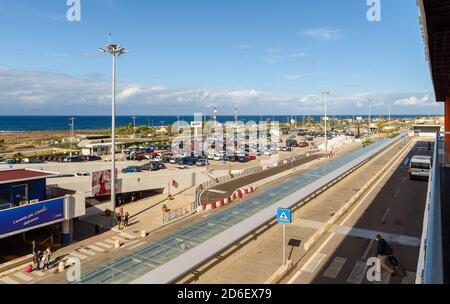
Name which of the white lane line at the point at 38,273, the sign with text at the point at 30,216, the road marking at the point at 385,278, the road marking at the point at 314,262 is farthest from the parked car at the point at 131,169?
the road marking at the point at 385,278

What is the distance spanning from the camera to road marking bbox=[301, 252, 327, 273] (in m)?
15.3

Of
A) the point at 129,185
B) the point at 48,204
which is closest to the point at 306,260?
the point at 48,204

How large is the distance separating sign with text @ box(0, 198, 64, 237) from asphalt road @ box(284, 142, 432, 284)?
17.1 metres

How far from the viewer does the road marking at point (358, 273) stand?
1422 cm

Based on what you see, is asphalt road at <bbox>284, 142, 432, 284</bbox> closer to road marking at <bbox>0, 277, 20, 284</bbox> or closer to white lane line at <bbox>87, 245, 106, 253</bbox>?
white lane line at <bbox>87, 245, 106, 253</bbox>

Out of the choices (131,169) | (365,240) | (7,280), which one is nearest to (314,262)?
(365,240)

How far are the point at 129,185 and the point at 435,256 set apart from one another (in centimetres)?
3173

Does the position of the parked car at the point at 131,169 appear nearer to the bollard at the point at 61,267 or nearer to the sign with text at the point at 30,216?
the sign with text at the point at 30,216

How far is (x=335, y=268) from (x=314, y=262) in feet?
3.36

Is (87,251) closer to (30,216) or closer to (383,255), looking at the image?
(30,216)

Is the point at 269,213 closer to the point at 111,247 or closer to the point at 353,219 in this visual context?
the point at 353,219

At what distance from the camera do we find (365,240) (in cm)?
1877

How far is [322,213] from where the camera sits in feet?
77.0
